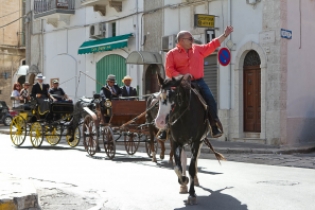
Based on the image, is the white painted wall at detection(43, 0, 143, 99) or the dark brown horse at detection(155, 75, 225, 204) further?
the white painted wall at detection(43, 0, 143, 99)

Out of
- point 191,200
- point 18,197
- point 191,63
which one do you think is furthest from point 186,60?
point 18,197

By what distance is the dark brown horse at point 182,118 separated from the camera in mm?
7418

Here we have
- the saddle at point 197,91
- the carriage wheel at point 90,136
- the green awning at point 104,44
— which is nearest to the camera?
the saddle at point 197,91

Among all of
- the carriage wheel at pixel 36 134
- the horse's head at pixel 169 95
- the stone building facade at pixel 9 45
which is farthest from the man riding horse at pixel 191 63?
the stone building facade at pixel 9 45

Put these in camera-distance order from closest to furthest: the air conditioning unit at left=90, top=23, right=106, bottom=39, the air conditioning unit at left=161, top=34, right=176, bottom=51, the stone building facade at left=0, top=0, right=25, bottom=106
→ the air conditioning unit at left=161, top=34, right=176, bottom=51 < the air conditioning unit at left=90, top=23, right=106, bottom=39 < the stone building facade at left=0, top=0, right=25, bottom=106

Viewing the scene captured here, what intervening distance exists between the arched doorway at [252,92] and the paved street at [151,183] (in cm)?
543

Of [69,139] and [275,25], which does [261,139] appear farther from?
[69,139]

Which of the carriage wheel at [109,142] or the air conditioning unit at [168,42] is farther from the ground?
the air conditioning unit at [168,42]

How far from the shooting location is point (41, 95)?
17000 millimetres

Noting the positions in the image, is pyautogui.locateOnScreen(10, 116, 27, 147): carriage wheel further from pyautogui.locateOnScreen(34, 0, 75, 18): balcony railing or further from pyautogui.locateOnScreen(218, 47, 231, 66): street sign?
pyautogui.locateOnScreen(34, 0, 75, 18): balcony railing

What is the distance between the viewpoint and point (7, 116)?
31578mm

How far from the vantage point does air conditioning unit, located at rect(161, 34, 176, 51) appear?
21.7 metres

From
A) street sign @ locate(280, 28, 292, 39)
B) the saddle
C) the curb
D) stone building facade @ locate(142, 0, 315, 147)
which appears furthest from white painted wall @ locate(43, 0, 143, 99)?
the curb

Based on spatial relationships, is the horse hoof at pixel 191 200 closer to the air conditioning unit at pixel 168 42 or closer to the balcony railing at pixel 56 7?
the air conditioning unit at pixel 168 42
